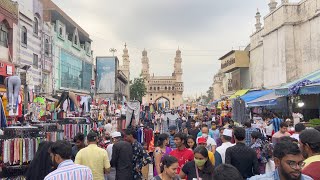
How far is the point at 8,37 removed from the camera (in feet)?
57.3

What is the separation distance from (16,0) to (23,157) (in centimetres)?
1457

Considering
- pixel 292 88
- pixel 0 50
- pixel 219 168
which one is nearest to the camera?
pixel 219 168

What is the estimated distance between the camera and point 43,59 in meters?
23.1

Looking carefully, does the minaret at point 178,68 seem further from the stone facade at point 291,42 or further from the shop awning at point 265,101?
the shop awning at point 265,101

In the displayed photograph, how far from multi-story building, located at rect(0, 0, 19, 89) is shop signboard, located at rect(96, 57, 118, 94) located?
17.3 metres

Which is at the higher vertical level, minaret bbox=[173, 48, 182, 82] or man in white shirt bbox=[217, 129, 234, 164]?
minaret bbox=[173, 48, 182, 82]

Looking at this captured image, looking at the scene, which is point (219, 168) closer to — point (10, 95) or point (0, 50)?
point (10, 95)

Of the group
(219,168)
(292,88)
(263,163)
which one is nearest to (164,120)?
(292,88)

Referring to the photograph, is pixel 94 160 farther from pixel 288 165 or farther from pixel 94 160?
pixel 288 165

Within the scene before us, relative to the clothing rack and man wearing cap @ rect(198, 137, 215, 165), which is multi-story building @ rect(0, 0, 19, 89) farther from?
man wearing cap @ rect(198, 137, 215, 165)

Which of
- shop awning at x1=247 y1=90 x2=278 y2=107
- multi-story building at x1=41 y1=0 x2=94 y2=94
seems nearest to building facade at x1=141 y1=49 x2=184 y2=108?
multi-story building at x1=41 y1=0 x2=94 y2=94

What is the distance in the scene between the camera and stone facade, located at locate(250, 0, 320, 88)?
20.8 meters

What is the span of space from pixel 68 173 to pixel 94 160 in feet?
7.02

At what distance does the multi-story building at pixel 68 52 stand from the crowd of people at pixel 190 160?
19.5 metres
